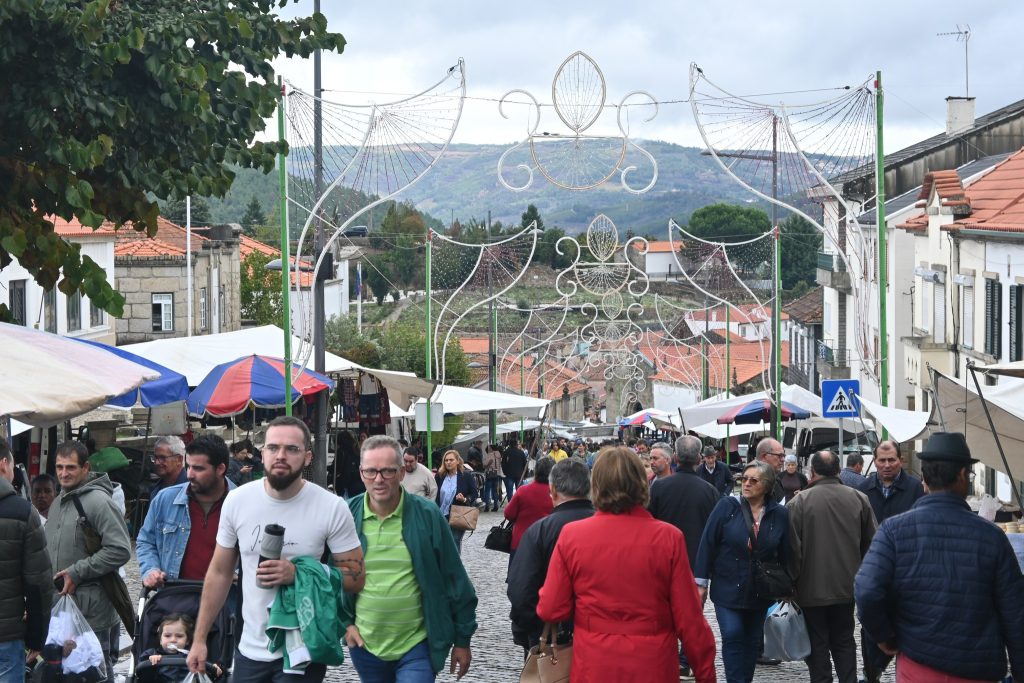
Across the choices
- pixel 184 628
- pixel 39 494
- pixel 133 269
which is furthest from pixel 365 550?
pixel 133 269

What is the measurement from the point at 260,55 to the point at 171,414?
8.99 meters

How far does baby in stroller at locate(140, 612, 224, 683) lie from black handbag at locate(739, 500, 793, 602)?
11.4ft

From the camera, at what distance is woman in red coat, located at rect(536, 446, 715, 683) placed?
19.7 ft

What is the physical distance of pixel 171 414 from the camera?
66.5 ft

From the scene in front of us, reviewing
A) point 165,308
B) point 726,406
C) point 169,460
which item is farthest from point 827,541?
point 165,308

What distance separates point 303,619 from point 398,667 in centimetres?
78

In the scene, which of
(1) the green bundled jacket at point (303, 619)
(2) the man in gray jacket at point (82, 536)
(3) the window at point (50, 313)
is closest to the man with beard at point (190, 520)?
(2) the man in gray jacket at point (82, 536)

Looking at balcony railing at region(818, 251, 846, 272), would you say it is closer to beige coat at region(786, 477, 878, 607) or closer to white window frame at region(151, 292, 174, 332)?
white window frame at region(151, 292, 174, 332)

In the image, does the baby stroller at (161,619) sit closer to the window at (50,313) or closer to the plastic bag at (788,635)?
the plastic bag at (788,635)

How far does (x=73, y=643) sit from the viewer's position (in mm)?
7828

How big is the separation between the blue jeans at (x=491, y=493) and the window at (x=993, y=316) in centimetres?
1074

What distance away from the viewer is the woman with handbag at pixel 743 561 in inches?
347

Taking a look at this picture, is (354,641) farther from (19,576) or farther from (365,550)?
(19,576)

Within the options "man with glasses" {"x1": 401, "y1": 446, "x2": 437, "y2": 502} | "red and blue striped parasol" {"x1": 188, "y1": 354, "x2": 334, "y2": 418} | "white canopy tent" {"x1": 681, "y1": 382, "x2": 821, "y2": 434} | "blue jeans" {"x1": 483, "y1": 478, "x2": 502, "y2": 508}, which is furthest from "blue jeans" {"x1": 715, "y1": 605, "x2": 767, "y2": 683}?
"blue jeans" {"x1": 483, "y1": 478, "x2": 502, "y2": 508}
